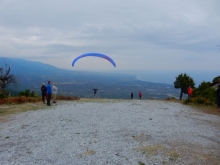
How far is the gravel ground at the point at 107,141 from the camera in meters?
7.31

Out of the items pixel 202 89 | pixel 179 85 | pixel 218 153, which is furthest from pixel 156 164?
pixel 179 85

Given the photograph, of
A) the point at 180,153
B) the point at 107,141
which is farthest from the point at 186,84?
the point at 180,153

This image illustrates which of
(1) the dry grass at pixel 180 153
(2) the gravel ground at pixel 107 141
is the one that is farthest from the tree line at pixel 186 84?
(1) the dry grass at pixel 180 153

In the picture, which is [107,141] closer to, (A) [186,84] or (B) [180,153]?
(B) [180,153]

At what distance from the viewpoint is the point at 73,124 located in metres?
12.0

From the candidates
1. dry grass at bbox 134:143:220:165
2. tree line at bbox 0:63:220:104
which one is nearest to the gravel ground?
dry grass at bbox 134:143:220:165

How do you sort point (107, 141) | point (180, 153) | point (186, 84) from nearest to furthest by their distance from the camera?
point (180, 153) → point (107, 141) → point (186, 84)

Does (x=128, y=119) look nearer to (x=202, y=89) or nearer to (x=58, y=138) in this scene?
(x=58, y=138)

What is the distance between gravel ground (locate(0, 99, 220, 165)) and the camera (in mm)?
7312

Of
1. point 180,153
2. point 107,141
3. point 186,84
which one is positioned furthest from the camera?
point 186,84

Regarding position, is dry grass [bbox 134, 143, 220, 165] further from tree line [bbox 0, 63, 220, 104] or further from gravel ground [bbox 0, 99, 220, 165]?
tree line [bbox 0, 63, 220, 104]

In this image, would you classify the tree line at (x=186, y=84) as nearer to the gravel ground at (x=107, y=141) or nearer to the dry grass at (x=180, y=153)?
the gravel ground at (x=107, y=141)

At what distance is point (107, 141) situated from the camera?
904 cm

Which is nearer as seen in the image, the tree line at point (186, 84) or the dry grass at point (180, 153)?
the dry grass at point (180, 153)
